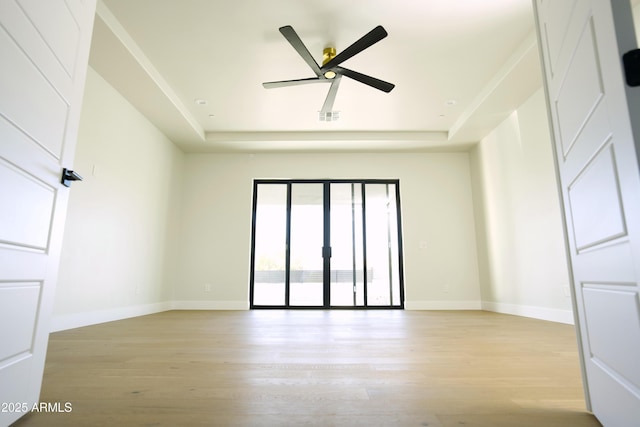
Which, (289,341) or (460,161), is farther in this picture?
(460,161)

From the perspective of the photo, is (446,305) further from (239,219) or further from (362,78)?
(362,78)

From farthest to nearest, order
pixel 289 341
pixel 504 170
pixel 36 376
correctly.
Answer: pixel 504 170
pixel 289 341
pixel 36 376

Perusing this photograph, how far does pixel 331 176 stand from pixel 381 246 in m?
1.43

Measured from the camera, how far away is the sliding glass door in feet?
16.9

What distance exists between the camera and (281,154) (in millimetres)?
5469

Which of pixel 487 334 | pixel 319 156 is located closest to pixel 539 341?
pixel 487 334

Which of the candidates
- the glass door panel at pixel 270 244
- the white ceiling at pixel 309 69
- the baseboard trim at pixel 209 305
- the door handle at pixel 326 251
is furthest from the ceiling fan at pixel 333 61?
the baseboard trim at pixel 209 305

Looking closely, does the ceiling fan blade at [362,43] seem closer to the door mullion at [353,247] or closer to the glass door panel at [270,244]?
the door mullion at [353,247]

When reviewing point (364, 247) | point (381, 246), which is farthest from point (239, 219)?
point (381, 246)

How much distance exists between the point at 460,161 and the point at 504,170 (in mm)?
1081

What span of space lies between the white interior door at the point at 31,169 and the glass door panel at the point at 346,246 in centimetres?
423

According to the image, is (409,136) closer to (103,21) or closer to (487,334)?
(487,334)

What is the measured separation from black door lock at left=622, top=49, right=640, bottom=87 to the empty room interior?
78 centimetres

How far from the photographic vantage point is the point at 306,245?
17.4ft
